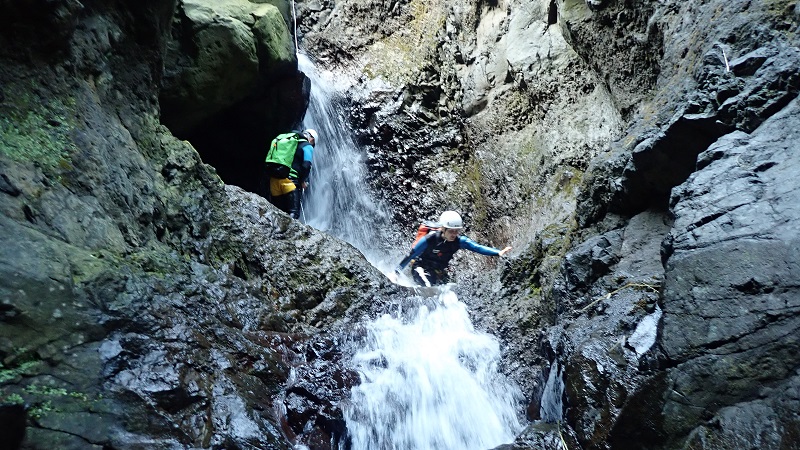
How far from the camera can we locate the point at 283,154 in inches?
376

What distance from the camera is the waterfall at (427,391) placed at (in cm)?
522

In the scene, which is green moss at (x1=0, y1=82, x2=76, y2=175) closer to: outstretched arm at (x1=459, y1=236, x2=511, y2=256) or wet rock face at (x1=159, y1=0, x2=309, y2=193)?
wet rock face at (x1=159, y1=0, x2=309, y2=193)

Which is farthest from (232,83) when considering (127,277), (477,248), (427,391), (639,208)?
(639,208)

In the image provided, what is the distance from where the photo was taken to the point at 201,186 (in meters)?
6.40

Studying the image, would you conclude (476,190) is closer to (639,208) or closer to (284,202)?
(284,202)

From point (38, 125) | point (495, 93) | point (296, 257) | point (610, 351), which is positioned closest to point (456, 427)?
point (610, 351)

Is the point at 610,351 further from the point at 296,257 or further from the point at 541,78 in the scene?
the point at 541,78

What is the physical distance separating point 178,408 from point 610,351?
2957mm

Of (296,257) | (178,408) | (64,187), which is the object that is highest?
(296,257)

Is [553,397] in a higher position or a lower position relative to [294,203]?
lower

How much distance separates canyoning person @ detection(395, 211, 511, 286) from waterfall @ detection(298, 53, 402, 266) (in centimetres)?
216

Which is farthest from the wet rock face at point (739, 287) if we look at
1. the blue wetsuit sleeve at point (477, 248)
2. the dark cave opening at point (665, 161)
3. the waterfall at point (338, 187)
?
the waterfall at point (338, 187)

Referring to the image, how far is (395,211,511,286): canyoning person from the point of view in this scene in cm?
874

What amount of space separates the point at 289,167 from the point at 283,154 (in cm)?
25
